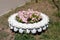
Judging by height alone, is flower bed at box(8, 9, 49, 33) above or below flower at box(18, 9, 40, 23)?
below

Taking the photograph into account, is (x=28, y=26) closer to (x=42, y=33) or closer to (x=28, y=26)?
(x=28, y=26)

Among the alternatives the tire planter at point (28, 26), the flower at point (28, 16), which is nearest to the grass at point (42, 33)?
the tire planter at point (28, 26)

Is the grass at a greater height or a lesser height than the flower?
lesser

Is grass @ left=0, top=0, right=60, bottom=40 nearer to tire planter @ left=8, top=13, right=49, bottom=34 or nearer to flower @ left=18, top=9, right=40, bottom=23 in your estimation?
tire planter @ left=8, top=13, right=49, bottom=34

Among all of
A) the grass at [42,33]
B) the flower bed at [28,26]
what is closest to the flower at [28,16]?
the flower bed at [28,26]

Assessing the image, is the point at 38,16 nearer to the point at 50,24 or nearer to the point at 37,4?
the point at 50,24

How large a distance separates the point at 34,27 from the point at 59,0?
4.55 ft

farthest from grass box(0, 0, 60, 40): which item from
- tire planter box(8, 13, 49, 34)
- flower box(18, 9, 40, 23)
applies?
flower box(18, 9, 40, 23)

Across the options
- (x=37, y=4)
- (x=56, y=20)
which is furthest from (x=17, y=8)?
(x=56, y=20)

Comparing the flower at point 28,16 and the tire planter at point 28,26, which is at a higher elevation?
the flower at point 28,16

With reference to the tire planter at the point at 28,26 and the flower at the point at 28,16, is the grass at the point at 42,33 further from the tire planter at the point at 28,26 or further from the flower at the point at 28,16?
the flower at the point at 28,16

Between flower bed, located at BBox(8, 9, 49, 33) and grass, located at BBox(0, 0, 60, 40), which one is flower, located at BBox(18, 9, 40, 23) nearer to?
flower bed, located at BBox(8, 9, 49, 33)

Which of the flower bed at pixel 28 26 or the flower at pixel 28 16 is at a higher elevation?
the flower at pixel 28 16

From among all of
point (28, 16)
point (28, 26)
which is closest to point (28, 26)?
point (28, 26)
